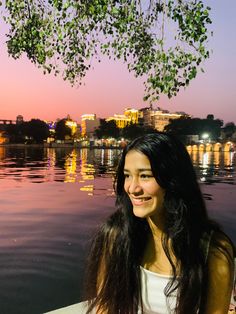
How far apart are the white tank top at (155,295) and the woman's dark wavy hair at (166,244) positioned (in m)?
0.04

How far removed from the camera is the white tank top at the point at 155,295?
2879mm

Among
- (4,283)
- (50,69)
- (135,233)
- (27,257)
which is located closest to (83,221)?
(27,257)

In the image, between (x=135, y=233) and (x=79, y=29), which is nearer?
(x=135, y=233)

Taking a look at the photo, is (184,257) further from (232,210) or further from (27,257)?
(232,210)

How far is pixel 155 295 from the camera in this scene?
2918mm

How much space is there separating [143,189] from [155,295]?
69 centimetres

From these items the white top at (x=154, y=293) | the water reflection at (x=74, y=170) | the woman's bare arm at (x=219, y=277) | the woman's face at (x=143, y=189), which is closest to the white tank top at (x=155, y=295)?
the white top at (x=154, y=293)

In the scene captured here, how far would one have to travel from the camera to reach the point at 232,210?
23578 millimetres

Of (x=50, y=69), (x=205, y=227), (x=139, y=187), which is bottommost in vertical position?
(x=205, y=227)

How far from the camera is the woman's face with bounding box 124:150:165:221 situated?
9.86 feet

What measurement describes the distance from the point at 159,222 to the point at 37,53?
12.3 feet

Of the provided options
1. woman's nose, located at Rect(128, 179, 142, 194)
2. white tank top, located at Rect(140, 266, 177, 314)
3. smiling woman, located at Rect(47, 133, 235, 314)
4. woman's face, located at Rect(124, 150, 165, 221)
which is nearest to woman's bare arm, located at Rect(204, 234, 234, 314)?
smiling woman, located at Rect(47, 133, 235, 314)

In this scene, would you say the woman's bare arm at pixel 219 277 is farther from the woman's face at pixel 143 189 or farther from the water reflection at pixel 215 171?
the water reflection at pixel 215 171

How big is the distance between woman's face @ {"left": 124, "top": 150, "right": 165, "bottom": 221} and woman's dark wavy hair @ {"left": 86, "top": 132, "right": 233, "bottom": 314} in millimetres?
44
